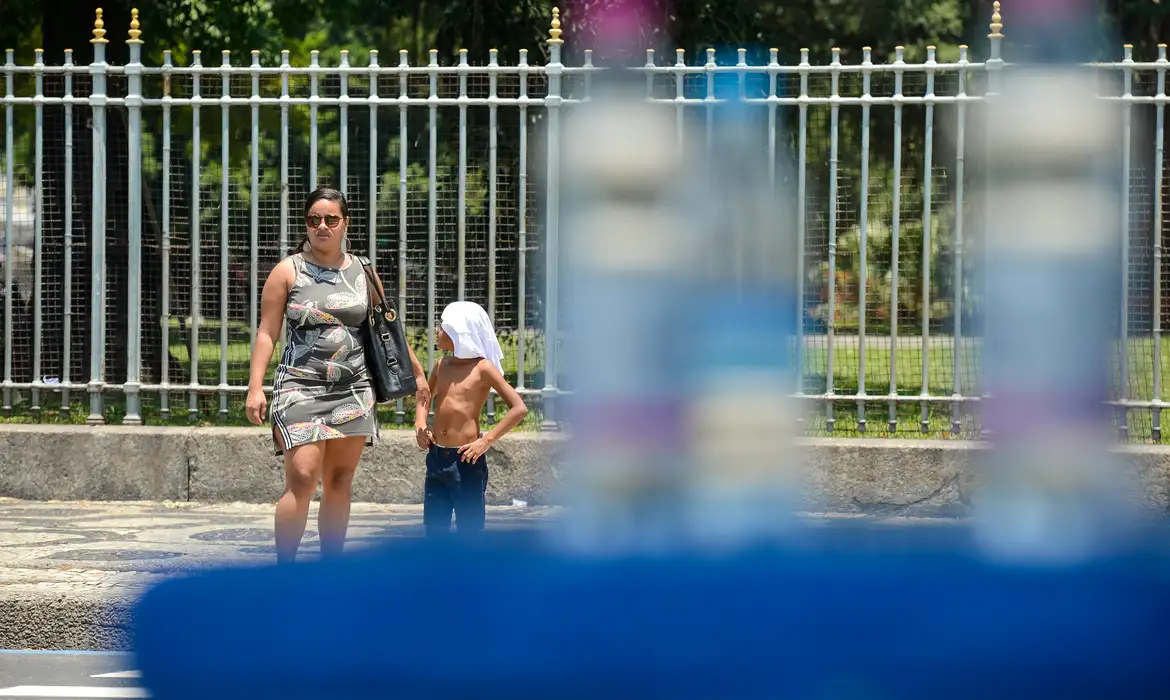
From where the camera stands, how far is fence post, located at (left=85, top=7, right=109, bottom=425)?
27.4 ft

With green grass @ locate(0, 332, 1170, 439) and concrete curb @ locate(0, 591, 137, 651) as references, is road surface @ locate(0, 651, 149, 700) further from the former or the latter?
green grass @ locate(0, 332, 1170, 439)

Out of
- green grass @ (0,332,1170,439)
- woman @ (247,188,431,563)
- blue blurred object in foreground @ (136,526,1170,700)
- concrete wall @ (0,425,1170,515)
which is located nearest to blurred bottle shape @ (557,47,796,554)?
blue blurred object in foreground @ (136,526,1170,700)

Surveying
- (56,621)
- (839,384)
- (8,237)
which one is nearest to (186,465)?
(8,237)

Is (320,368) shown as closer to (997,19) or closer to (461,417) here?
(461,417)

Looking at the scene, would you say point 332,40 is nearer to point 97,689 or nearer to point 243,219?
point 243,219

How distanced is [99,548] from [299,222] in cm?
215

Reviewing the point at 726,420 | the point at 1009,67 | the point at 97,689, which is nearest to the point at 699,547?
the point at 726,420

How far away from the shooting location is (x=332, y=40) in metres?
25.7

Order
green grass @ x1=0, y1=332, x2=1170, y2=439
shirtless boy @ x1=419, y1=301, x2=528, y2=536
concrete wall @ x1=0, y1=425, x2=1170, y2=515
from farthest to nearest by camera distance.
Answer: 1. concrete wall @ x1=0, y1=425, x2=1170, y2=515
2. green grass @ x1=0, y1=332, x2=1170, y2=439
3. shirtless boy @ x1=419, y1=301, x2=528, y2=536

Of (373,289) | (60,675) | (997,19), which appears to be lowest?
(60,675)

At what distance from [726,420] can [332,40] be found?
2491cm

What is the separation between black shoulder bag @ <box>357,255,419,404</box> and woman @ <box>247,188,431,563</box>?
3 centimetres

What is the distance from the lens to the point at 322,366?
5.87 m

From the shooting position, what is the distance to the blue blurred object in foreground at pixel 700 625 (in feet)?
4.98
